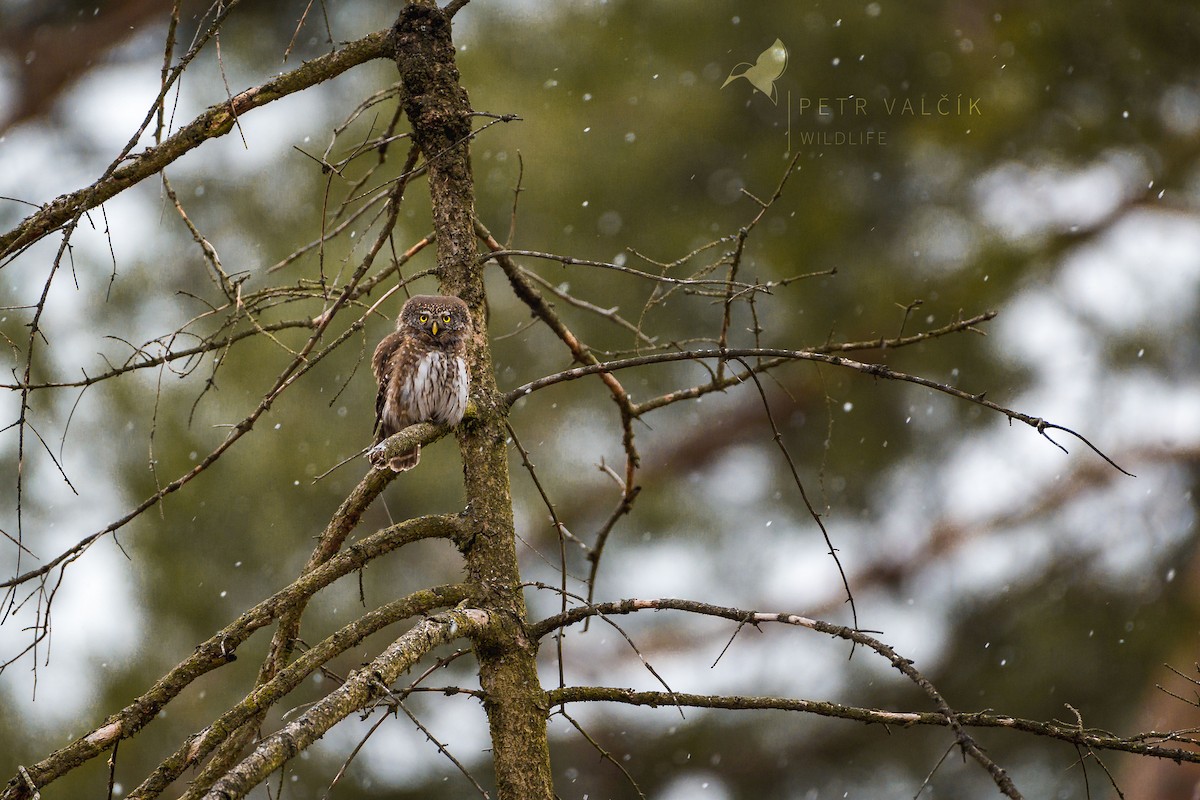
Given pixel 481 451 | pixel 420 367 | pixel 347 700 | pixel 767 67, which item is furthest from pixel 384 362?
pixel 767 67

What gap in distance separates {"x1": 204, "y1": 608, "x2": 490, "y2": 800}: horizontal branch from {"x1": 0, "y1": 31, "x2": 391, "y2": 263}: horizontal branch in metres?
1.06

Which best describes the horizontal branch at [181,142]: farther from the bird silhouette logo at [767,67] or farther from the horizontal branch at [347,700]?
the bird silhouette logo at [767,67]

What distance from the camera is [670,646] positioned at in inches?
254

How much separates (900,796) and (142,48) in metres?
6.05

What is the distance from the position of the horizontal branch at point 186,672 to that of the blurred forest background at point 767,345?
3673 mm

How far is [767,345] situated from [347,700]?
15.5 ft

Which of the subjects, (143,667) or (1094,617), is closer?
(143,667)

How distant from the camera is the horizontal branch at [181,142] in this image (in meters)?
2.22

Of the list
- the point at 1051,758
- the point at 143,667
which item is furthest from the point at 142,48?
the point at 1051,758

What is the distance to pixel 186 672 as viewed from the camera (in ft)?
6.68

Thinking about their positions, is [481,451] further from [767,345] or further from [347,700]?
[767,345]

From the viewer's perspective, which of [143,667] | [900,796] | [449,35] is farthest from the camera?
[900,796]

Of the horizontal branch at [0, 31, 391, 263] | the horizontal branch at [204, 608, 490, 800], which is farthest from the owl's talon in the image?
the horizontal branch at [0, 31, 391, 263]

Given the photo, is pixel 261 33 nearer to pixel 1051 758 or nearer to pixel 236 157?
pixel 236 157
